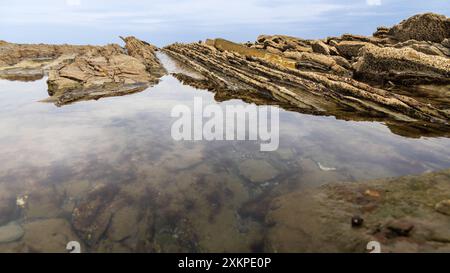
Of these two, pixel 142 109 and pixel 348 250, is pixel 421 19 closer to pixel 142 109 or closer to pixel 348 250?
pixel 142 109

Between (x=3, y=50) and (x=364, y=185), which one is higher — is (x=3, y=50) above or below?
above

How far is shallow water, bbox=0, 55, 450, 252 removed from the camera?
5.72m

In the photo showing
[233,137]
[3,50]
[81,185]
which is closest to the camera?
[81,185]

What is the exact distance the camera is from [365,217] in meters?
5.57

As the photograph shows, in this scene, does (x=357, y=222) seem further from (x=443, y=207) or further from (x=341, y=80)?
(x=341, y=80)

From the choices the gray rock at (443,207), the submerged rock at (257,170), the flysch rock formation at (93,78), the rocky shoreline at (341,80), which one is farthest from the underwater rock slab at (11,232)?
the rocky shoreline at (341,80)

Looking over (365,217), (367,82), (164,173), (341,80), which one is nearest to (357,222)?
(365,217)

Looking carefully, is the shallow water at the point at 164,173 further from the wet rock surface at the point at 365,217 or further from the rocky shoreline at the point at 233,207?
the wet rock surface at the point at 365,217

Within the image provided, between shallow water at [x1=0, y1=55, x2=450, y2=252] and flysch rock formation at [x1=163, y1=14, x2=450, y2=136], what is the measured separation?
1.84 metres

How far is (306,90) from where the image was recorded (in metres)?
15.8

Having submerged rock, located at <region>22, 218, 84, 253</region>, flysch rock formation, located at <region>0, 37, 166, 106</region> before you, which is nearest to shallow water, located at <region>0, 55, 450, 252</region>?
submerged rock, located at <region>22, 218, 84, 253</region>

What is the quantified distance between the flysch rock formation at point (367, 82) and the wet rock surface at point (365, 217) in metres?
4.77
